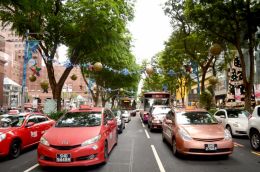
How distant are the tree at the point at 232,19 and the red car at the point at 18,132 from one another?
11691 millimetres

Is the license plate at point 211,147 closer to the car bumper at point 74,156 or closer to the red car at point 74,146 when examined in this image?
the red car at point 74,146

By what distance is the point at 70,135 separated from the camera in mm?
8328

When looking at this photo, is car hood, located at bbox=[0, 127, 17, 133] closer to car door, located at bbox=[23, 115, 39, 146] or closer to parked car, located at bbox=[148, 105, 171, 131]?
car door, located at bbox=[23, 115, 39, 146]

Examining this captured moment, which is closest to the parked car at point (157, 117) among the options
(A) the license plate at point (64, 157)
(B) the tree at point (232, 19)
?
→ (B) the tree at point (232, 19)

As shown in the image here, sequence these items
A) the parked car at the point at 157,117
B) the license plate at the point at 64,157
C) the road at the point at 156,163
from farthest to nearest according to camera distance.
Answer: the parked car at the point at 157,117, the road at the point at 156,163, the license plate at the point at 64,157

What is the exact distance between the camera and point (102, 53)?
23.4 m

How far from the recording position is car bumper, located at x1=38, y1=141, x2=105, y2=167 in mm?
7797

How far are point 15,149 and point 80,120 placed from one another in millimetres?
2584

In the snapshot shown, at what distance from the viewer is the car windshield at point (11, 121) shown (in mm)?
10914

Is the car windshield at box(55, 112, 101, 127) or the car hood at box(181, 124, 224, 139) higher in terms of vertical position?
the car windshield at box(55, 112, 101, 127)

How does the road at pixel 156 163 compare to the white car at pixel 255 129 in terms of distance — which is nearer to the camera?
the road at pixel 156 163

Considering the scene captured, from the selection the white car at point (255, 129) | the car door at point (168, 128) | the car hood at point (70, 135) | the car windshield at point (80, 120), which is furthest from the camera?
the car door at point (168, 128)

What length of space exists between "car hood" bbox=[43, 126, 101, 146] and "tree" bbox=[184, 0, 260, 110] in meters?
12.4

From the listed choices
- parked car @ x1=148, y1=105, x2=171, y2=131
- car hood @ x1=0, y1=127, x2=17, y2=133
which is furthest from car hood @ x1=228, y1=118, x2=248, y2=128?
car hood @ x1=0, y1=127, x2=17, y2=133
